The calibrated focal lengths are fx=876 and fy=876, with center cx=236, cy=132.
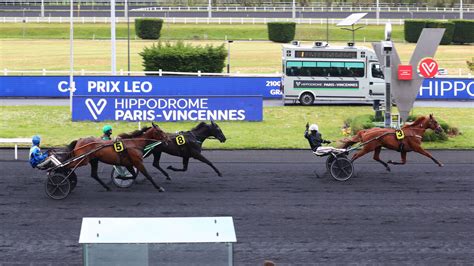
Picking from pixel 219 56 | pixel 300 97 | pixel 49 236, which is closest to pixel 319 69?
pixel 300 97

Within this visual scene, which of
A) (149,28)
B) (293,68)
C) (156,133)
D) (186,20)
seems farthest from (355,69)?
(186,20)

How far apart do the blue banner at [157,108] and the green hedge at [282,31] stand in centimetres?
3420

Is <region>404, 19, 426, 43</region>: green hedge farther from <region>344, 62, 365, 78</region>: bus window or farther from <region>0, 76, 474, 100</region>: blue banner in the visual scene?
<region>344, 62, 365, 78</region>: bus window

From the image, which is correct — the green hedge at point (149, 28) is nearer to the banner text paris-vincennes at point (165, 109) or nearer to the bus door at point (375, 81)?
the bus door at point (375, 81)

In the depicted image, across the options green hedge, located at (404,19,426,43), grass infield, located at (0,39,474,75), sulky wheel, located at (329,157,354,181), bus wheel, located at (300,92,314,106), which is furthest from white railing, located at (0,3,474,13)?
sulky wheel, located at (329,157,354,181)

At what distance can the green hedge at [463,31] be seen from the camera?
195ft

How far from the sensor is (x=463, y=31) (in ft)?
196

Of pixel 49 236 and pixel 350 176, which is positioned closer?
pixel 49 236

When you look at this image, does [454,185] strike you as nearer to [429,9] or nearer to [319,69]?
[319,69]

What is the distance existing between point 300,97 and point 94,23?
124 feet

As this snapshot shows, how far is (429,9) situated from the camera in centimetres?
7938

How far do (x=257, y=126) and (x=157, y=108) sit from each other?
2.97 m

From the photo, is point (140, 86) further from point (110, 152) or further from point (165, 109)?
point (110, 152)

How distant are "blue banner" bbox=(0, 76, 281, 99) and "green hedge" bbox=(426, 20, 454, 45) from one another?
26755 mm
